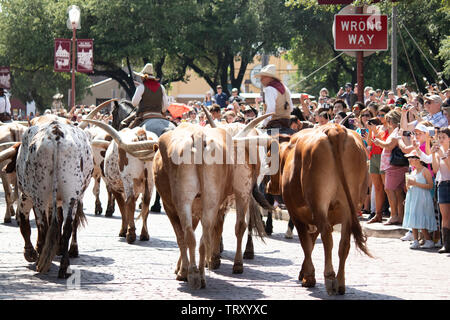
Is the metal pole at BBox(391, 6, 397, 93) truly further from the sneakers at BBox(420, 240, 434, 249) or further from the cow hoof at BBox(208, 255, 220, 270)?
the cow hoof at BBox(208, 255, 220, 270)

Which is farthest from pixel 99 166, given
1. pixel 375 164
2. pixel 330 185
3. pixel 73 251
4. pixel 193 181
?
pixel 330 185

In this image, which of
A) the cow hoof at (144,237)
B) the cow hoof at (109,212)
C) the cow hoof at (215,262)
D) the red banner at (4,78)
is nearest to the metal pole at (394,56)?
the cow hoof at (109,212)

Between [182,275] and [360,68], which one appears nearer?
[182,275]

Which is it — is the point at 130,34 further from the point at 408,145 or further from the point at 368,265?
the point at 368,265

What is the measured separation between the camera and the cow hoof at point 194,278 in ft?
26.8

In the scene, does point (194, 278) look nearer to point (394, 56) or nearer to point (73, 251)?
point (73, 251)

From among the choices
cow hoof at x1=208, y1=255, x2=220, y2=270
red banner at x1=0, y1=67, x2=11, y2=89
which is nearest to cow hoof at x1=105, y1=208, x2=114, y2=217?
cow hoof at x1=208, y1=255, x2=220, y2=270

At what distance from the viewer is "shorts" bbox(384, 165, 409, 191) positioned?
13523mm

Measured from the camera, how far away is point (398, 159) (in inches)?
532

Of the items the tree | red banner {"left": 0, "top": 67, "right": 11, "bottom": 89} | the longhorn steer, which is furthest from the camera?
the tree

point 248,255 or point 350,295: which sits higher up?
point 248,255

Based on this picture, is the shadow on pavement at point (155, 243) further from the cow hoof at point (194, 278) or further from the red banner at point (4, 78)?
the red banner at point (4, 78)

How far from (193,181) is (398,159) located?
6148 millimetres

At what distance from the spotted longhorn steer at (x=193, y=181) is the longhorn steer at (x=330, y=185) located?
0.78 metres
